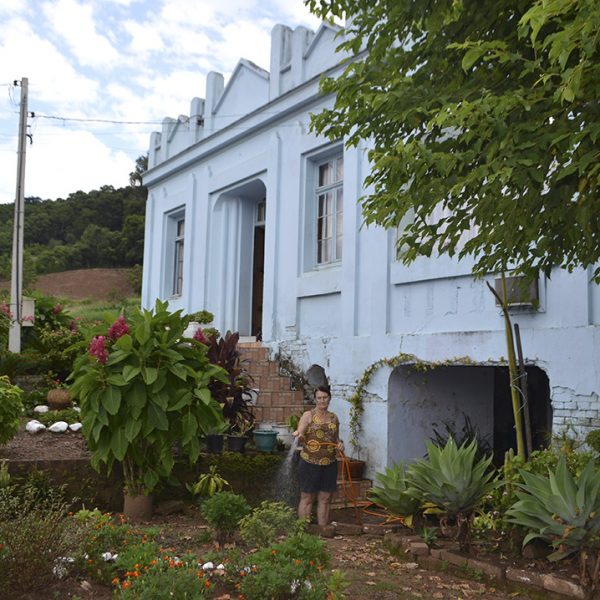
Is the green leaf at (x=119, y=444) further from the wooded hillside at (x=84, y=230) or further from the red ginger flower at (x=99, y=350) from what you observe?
the wooded hillside at (x=84, y=230)

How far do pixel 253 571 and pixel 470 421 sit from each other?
602 cm

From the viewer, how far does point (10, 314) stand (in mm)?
14195

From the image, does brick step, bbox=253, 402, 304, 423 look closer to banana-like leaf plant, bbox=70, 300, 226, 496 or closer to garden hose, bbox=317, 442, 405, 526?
garden hose, bbox=317, 442, 405, 526

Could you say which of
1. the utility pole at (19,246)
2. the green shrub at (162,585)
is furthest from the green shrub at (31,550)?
the utility pole at (19,246)

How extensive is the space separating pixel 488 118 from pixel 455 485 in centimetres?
337

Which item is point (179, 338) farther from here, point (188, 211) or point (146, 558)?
point (188, 211)

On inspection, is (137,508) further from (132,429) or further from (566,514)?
(566,514)

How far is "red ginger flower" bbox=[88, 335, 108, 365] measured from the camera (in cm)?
741

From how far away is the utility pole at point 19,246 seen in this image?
1355cm

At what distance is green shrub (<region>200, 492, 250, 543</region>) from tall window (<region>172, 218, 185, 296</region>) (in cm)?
1009

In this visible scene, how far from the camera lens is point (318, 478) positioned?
25.3 ft

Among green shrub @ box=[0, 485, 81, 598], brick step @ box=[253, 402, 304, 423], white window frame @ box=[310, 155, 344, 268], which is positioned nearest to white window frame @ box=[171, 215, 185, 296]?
white window frame @ box=[310, 155, 344, 268]

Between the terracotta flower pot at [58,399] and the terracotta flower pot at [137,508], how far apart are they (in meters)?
3.72

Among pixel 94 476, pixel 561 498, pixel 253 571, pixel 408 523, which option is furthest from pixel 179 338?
pixel 561 498
